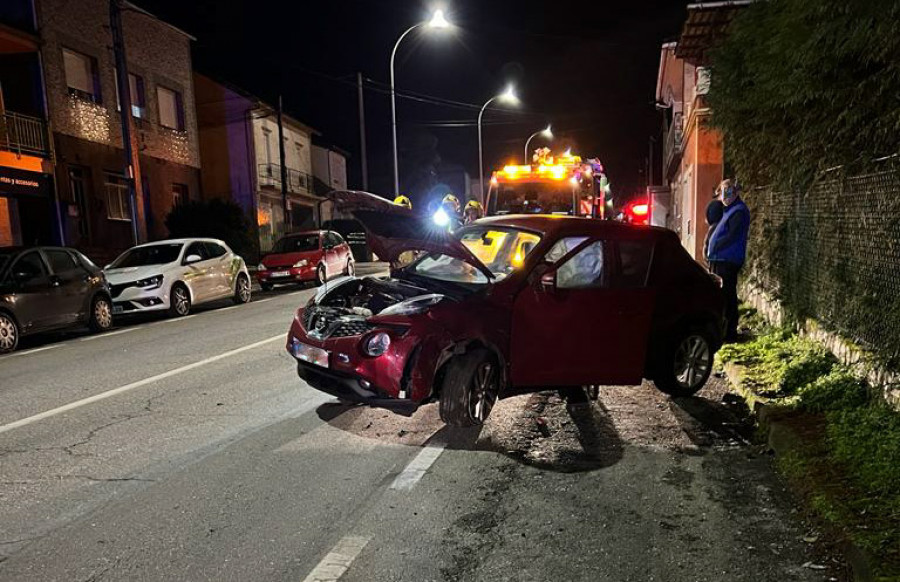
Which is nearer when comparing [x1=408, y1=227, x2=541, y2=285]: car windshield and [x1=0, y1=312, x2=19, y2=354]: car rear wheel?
[x1=408, y1=227, x2=541, y2=285]: car windshield

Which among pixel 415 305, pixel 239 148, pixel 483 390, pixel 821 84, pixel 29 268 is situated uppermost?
pixel 239 148

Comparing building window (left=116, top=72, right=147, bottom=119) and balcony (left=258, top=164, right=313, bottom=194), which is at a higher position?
building window (left=116, top=72, right=147, bottom=119)

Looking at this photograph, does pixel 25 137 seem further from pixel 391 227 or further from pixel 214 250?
pixel 391 227

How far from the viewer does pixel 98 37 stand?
847 inches

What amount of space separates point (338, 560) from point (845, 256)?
5.27 metres

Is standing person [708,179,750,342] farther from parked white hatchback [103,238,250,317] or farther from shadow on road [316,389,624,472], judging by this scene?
parked white hatchback [103,238,250,317]

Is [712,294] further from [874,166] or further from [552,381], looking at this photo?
[552,381]

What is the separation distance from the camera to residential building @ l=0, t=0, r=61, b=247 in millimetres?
17625

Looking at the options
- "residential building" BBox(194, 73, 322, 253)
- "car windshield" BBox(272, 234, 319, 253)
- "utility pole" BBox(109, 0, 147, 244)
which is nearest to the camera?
"utility pole" BBox(109, 0, 147, 244)

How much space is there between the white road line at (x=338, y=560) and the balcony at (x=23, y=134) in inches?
719

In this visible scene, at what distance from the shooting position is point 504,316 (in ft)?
16.4

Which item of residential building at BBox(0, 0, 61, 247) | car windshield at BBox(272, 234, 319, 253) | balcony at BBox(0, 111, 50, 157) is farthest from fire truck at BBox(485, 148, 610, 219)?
residential building at BBox(0, 0, 61, 247)

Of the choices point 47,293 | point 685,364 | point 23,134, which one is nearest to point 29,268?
point 47,293

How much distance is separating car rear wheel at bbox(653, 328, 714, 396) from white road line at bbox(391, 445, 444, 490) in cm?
230
